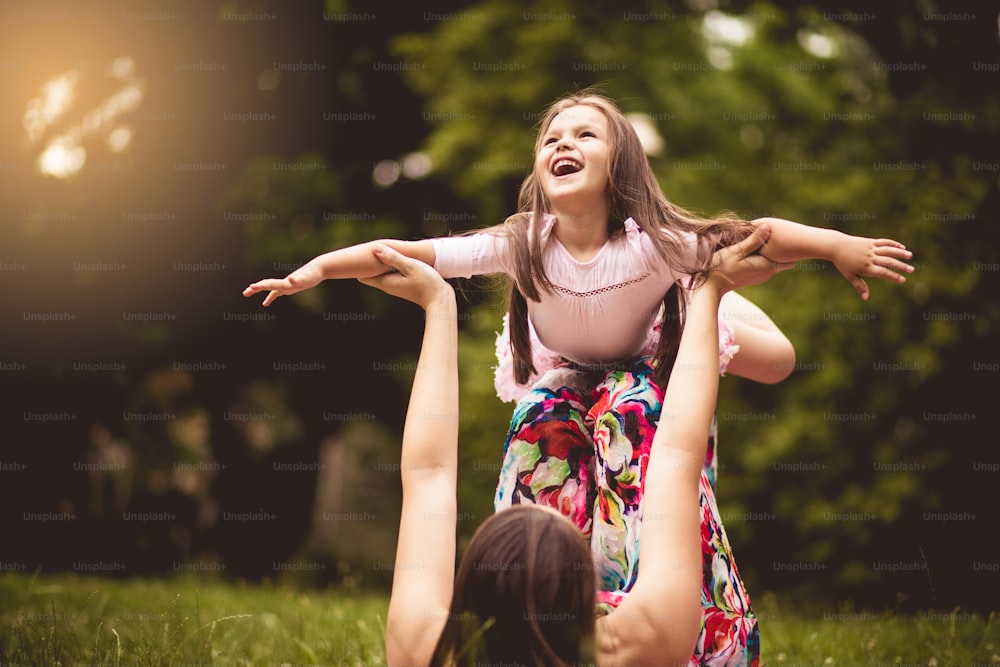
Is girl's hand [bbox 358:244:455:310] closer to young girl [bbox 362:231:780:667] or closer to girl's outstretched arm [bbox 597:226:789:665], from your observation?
young girl [bbox 362:231:780:667]

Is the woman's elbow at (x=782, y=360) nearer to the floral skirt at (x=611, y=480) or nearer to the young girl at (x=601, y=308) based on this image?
the young girl at (x=601, y=308)

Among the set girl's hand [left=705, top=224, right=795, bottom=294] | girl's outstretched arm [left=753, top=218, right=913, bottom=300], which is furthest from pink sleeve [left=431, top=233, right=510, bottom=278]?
girl's outstretched arm [left=753, top=218, right=913, bottom=300]

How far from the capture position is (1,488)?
850cm

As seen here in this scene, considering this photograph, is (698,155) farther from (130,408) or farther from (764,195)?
(130,408)

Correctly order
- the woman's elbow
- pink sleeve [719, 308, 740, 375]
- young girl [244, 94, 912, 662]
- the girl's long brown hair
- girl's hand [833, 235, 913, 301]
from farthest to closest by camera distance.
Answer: the woman's elbow, pink sleeve [719, 308, 740, 375], the girl's long brown hair, young girl [244, 94, 912, 662], girl's hand [833, 235, 913, 301]

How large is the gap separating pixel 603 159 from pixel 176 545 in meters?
9.46

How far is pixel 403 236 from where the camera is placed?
35.0 feet

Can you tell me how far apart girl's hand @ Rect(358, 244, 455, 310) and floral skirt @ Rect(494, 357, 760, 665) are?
546 mm

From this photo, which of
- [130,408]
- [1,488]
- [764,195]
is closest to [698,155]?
[764,195]

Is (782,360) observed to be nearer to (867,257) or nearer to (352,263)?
(867,257)

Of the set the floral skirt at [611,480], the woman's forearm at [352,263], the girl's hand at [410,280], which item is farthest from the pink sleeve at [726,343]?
the woman's forearm at [352,263]

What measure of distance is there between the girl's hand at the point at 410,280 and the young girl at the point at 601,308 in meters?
0.04

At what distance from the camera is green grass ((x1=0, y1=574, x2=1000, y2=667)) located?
3.13 m

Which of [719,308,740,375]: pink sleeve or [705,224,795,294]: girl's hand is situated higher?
[705,224,795,294]: girl's hand
